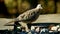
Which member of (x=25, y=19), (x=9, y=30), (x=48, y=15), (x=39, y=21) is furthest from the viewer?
(x=48, y=15)

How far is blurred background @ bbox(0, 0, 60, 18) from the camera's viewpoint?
653 cm

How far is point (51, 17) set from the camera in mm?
6078

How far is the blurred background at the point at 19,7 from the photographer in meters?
6.53

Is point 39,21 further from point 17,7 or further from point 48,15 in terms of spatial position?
point 17,7

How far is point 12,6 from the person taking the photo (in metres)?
6.60

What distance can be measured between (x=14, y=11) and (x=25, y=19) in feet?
6.55

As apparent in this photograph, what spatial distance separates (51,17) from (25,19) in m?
1.51

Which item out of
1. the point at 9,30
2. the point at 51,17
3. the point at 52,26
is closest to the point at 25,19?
the point at 9,30

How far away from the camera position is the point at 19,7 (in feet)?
21.7

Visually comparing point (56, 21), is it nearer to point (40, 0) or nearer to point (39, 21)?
point (39, 21)

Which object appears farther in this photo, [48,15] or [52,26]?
[48,15]

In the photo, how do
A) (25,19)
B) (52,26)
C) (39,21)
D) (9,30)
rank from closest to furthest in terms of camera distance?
(25,19) < (9,30) < (52,26) < (39,21)

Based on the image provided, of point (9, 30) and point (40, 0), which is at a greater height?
point (40, 0)

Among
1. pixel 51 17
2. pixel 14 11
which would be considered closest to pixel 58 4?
pixel 51 17
